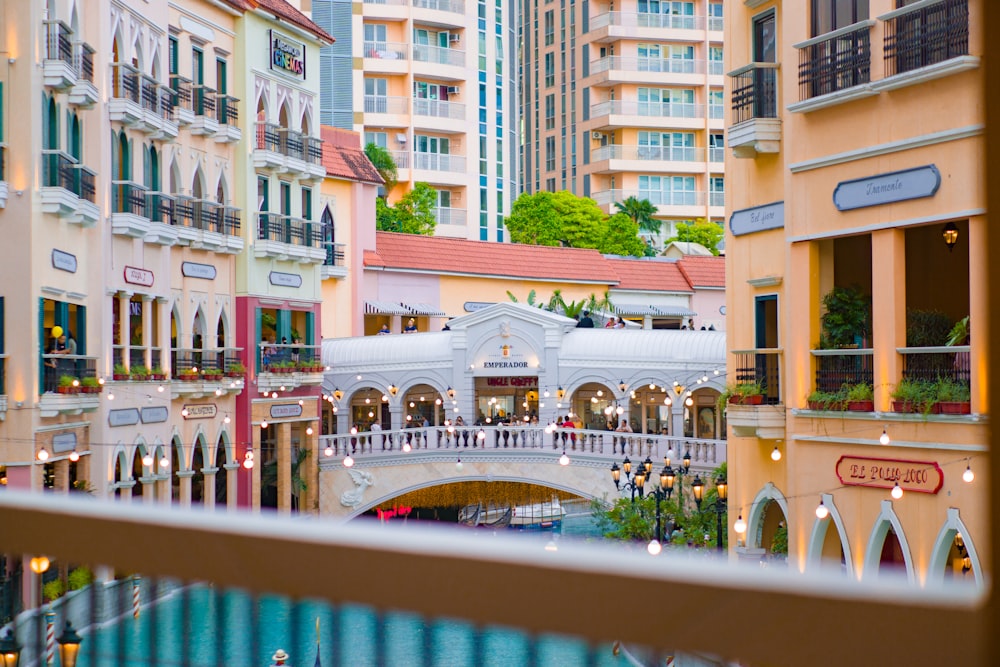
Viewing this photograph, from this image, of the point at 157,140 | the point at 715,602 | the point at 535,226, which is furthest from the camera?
the point at 535,226

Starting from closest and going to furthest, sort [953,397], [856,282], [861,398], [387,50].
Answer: [953,397], [861,398], [856,282], [387,50]

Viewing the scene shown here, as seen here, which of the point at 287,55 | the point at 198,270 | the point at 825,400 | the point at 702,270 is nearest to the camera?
the point at 825,400

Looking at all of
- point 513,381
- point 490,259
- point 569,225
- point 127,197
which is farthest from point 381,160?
point 127,197

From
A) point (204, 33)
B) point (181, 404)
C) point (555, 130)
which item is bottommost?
point (181, 404)

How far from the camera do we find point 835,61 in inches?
517

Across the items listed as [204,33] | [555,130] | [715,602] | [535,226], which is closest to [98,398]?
[204,33]

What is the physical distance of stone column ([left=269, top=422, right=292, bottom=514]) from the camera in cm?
2733

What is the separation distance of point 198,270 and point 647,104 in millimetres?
28670

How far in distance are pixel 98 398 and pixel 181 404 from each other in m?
4.02

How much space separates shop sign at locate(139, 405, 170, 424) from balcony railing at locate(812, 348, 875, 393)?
1185cm

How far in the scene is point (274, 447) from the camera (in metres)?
27.9

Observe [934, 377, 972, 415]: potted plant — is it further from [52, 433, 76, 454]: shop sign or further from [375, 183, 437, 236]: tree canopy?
[375, 183, 437, 236]: tree canopy

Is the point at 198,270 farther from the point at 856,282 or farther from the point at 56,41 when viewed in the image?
the point at 856,282

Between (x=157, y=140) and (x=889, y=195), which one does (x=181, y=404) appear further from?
(x=889, y=195)
